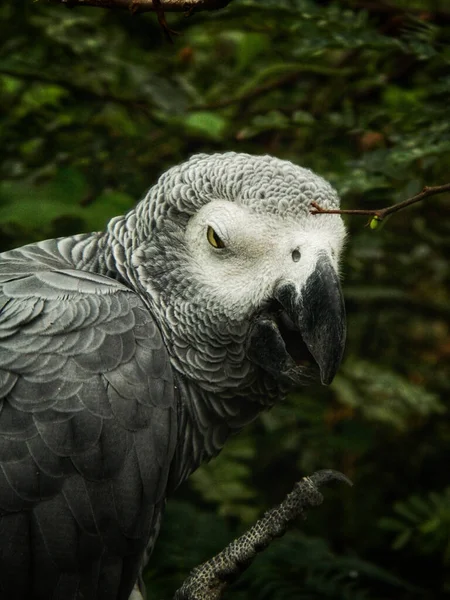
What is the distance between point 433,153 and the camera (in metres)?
1.99

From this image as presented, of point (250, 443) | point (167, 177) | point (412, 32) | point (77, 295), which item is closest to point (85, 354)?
point (77, 295)

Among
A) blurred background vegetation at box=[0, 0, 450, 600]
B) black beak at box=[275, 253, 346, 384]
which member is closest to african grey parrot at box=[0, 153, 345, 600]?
black beak at box=[275, 253, 346, 384]

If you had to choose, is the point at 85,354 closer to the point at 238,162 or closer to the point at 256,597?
the point at 238,162

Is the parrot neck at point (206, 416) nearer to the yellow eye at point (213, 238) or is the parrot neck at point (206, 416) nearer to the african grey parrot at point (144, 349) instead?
the african grey parrot at point (144, 349)

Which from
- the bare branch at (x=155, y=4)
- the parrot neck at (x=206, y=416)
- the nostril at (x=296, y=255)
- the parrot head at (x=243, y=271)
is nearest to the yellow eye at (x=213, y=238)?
the parrot head at (x=243, y=271)

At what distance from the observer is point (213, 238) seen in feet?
6.16

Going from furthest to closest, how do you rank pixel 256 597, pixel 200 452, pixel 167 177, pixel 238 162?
pixel 256 597 → pixel 200 452 → pixel 167 177 → pixel 238 162

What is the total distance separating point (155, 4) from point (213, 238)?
0.59 m

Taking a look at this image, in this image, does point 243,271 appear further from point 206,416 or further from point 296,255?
point 206,416

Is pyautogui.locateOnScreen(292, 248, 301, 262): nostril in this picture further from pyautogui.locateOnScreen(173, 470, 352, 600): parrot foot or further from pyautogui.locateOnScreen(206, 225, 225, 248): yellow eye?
pyautogui.locateOnScreen(173, 470, 352, 600): parrot foot

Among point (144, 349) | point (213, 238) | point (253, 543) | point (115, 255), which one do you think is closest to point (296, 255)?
point (213, 238)

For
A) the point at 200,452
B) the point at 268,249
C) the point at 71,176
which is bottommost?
the point at 200,452

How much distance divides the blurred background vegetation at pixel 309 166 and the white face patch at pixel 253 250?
34 centimetres

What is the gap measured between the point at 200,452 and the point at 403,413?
1.38m
